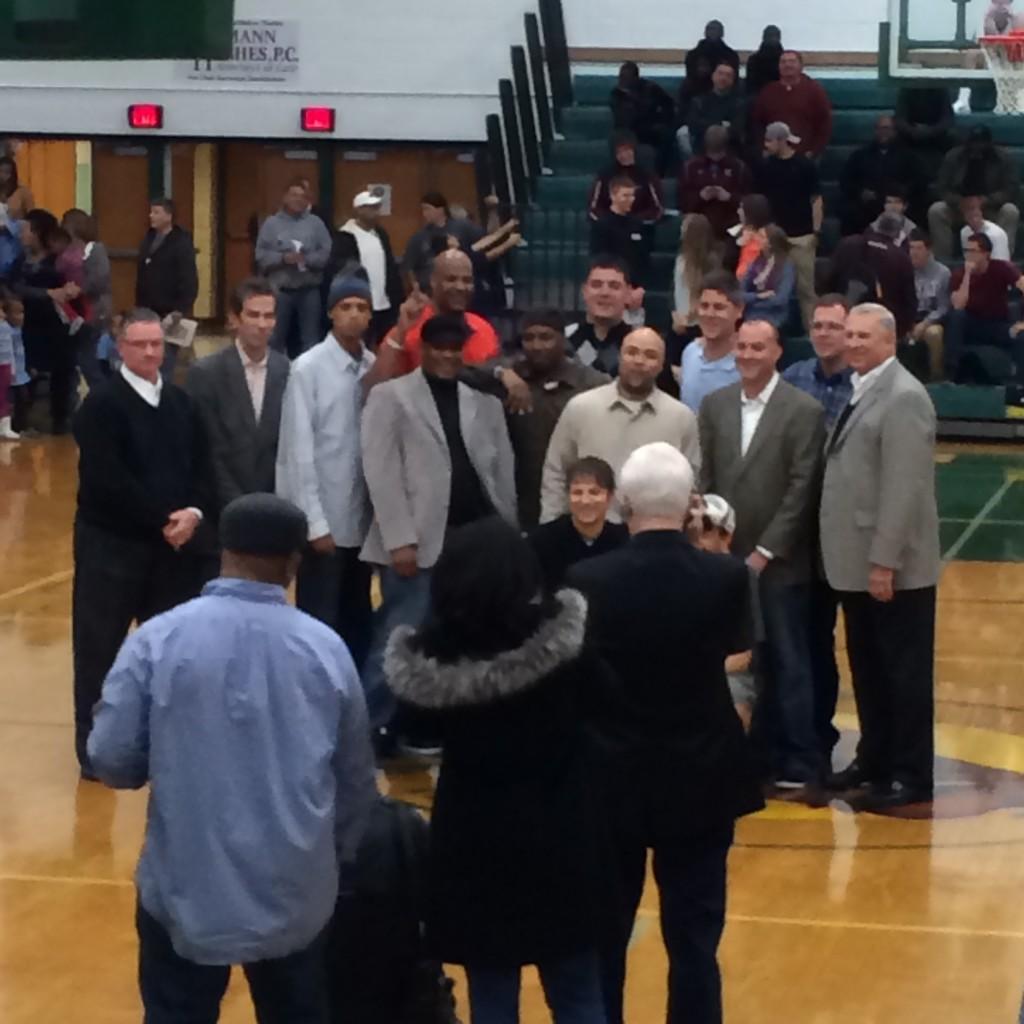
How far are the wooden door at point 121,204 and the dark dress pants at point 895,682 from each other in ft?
71.2

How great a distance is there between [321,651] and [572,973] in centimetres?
90

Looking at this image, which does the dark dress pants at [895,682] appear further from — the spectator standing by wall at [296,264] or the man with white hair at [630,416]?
the spectator standing by wall at [296,264]

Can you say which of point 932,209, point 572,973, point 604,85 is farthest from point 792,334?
point 572,973

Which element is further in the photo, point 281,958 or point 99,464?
point 99,464

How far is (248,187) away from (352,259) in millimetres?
10510

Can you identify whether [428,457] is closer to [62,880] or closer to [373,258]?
[62,880]

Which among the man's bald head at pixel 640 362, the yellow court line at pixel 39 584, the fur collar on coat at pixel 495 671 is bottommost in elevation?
the yellow court line at pixel 39 584

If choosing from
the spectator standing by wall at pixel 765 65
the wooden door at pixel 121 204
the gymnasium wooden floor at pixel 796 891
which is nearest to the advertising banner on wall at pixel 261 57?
the wooden door at pixel 121 204

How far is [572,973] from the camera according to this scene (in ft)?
15.9

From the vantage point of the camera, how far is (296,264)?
20.0 meters

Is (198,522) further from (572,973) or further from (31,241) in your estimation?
(31,241)

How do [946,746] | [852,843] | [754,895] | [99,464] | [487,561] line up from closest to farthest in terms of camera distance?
[487,561] → [754,895] → [852,843] → [99,464] → [946,746]

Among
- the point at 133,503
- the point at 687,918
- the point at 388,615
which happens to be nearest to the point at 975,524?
the point at 388,615

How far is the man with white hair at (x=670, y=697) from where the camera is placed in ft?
17.3
